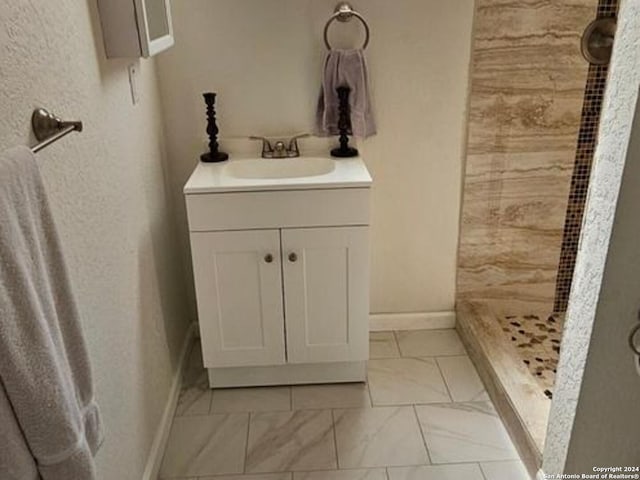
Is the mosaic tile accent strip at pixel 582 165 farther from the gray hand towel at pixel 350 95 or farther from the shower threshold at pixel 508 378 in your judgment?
the gray hand towel at pixel 350 95

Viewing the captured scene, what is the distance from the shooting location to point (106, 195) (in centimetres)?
150

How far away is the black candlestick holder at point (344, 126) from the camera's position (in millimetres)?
2156

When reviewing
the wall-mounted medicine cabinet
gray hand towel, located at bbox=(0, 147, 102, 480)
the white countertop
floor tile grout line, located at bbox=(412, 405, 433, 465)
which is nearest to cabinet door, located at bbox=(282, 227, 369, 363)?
the white countertop

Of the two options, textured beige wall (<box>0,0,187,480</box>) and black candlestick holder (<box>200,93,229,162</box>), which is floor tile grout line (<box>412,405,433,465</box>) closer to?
textured beige wall (<box>0,0,187,480</box>)

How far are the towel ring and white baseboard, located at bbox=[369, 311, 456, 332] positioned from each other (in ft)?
3.85

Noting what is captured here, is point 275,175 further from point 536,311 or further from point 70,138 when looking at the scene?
point 536,311

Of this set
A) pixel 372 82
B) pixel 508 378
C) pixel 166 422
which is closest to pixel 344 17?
pixel 372 82

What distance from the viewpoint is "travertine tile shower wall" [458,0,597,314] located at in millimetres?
2162

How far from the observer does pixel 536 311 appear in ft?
8.54

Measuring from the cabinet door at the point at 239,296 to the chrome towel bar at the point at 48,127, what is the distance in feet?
2.82

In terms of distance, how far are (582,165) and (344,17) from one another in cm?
115

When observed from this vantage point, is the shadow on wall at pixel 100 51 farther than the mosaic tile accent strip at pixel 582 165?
No

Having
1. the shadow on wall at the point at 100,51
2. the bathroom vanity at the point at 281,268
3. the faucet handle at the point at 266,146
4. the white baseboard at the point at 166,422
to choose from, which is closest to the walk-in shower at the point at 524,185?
the bathroom vanity at the point at 281,268

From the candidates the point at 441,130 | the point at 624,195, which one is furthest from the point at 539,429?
the point at 441,130
